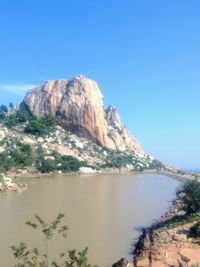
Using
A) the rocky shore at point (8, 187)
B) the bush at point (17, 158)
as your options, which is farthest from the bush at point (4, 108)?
the rocky shore at point (8, 187)

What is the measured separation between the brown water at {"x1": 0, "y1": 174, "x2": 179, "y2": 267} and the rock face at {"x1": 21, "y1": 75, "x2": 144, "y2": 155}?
159 ft

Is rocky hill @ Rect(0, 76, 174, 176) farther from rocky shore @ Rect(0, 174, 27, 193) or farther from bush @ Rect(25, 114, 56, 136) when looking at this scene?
rocky shore @ Rect(0, 174, 27, 193)

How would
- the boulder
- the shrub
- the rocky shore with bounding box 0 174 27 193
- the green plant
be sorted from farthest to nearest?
the shrub
the boulder
the rocky shore with bounding box 0 174 27 193
the green plant

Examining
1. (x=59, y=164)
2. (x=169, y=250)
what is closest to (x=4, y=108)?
(x=59, y=164)

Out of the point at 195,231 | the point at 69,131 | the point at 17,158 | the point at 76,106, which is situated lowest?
the point at 195,231

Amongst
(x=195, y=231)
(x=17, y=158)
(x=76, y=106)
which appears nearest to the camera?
(x=195, y=231)

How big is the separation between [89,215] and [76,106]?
69.8m

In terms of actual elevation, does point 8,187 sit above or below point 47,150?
below

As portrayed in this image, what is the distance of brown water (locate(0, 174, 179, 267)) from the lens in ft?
70.8

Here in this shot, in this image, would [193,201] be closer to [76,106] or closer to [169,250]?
[169,250]

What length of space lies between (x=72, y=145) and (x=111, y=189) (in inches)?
1546

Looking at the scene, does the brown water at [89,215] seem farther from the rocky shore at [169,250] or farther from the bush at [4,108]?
the bush at [4,108]

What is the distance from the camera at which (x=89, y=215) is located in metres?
31.2

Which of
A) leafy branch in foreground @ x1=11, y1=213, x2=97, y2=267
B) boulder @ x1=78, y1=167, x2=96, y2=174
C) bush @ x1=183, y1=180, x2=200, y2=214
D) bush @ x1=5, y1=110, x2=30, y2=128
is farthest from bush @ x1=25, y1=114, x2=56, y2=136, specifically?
leafy branch in foreground @ x1=11, y1=213, x2=97, y2=267
